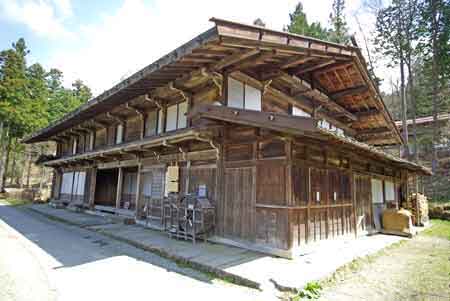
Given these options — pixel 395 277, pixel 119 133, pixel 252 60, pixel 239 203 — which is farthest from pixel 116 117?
pixel 395 277

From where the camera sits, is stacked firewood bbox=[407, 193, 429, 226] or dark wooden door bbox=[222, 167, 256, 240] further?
stacked firewood bbox=[407, 193, 429, 226]

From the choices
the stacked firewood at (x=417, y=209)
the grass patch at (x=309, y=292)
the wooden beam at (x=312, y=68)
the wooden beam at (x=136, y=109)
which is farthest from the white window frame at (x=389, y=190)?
the wooden beam at (x=136, y=109)

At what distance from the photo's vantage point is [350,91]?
9234 mm

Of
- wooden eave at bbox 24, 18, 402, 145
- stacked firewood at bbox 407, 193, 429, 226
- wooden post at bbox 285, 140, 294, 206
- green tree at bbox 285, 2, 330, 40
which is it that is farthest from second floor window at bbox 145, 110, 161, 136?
green tree at bbox 285, 2, 330, 40

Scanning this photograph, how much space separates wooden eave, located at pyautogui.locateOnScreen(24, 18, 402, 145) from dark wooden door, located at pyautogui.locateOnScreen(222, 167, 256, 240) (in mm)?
2421

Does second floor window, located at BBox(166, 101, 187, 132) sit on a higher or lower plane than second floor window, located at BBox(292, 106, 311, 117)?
lower

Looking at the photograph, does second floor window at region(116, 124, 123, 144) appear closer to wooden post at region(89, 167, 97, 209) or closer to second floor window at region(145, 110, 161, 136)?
second floor window at region(145, 110, 161, 136)

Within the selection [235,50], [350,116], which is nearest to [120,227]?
[235,50]

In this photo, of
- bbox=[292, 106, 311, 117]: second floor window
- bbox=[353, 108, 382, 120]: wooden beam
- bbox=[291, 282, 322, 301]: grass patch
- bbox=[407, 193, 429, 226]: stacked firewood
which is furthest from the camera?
bbox=[407, 193, 429, 226]: stacked firewood

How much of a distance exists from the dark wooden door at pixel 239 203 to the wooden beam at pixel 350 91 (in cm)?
565

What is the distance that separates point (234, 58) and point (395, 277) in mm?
5322

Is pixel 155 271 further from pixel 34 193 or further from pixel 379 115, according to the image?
pixel 34 193

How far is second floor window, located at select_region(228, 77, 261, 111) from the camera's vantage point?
655 cm

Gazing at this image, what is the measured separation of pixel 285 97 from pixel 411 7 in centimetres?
1466
